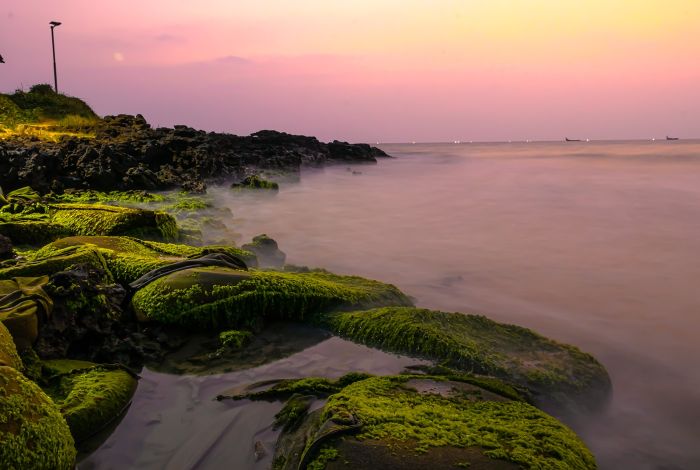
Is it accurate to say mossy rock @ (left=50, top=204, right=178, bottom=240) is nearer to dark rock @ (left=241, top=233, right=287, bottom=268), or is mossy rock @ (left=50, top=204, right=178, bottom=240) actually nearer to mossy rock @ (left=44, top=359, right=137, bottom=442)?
dark rock @ (left=241, top=233, right=287, bottom=268)

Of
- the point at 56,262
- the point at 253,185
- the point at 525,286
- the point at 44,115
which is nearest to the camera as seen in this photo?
the point at 56,262

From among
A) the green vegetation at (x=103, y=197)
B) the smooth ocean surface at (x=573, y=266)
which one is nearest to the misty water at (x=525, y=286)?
the smooth ocean surface at (x=573, y=266)

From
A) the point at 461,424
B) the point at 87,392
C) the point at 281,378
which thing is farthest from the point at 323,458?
the point at 87,392

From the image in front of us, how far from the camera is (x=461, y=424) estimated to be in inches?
106

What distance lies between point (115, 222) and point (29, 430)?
5428mm

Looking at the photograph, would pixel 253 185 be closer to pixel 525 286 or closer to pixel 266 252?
pixel 266 252

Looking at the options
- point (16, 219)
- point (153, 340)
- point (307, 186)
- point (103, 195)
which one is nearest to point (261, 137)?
point (307, 186)

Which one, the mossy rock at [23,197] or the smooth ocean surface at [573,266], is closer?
the smooth ocean surface at [573,266]

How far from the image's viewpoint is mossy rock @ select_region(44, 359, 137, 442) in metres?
2.93

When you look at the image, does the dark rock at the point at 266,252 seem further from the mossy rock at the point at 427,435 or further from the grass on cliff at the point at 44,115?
the grass on cliff at the point at 44,115

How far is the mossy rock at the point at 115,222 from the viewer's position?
23.7ft

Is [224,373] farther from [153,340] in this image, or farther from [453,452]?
[453,452]

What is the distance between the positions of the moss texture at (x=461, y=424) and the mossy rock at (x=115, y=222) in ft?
17.6

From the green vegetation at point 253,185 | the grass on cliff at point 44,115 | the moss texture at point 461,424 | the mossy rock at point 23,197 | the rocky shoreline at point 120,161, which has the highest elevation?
the grass on cliff at point 44,115
